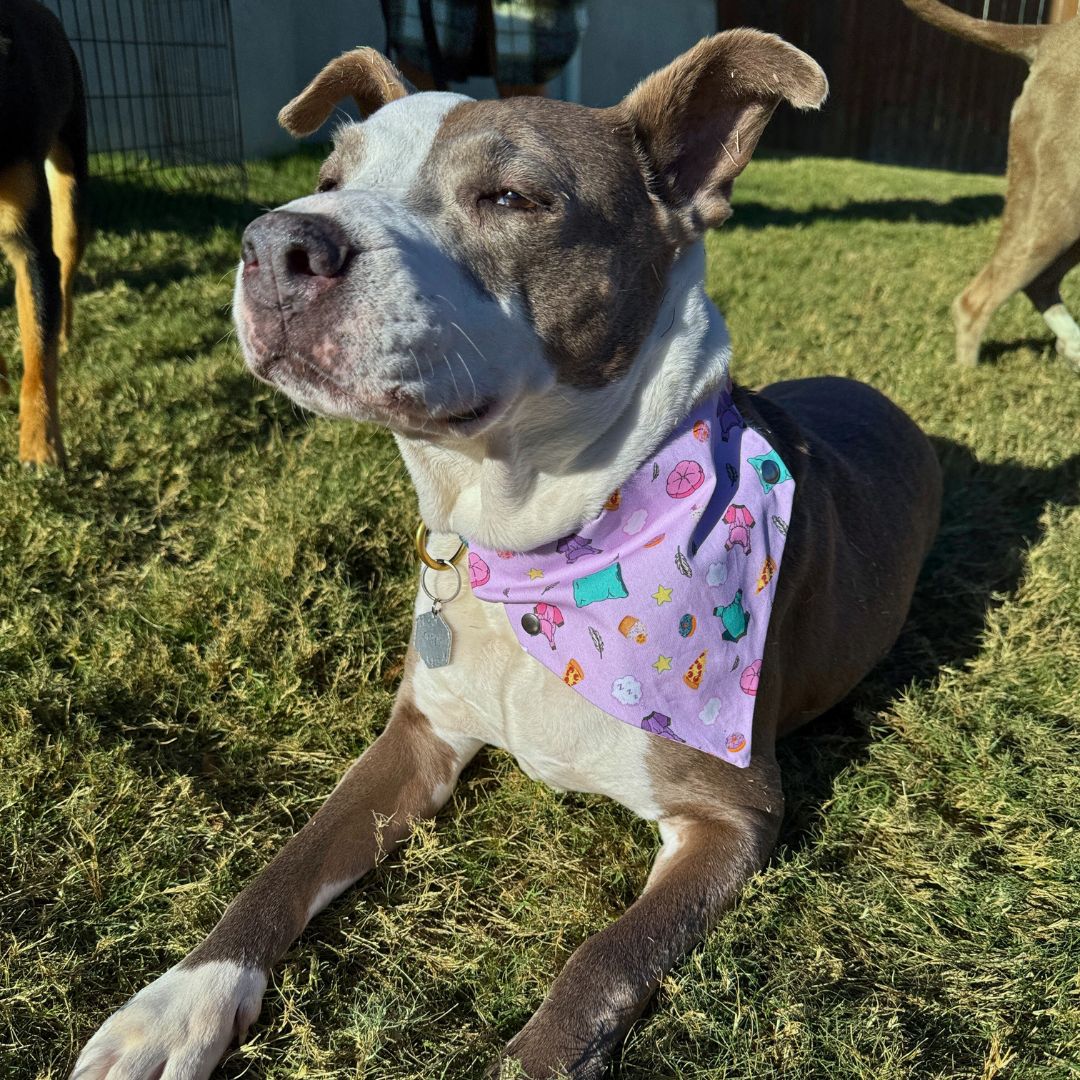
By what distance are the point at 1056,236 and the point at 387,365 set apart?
15.3 ft

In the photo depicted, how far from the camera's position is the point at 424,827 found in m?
2.33

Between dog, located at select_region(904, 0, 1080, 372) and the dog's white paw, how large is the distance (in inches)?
197

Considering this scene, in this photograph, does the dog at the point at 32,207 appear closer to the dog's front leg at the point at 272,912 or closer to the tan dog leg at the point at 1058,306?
the dog's front leg at the point at 272,912

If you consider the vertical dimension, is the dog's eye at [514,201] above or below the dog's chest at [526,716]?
above

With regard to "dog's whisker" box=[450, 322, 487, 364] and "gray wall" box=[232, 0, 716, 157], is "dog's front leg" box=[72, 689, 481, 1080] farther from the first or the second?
"gray wall" box=[232, 0, 716, 157]

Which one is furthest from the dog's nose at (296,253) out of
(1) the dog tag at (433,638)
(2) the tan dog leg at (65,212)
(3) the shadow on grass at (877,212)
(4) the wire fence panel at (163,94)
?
(3) the shadow on grass at (877,212)

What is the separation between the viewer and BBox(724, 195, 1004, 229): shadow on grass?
9344mm

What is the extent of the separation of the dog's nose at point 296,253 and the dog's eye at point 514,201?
40 cm

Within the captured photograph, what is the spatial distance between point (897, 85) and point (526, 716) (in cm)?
1677

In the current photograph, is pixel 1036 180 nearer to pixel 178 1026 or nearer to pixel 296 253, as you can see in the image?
pixel 296 253

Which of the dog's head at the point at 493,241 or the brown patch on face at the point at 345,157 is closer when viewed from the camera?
the dog's head at the point at 493,241

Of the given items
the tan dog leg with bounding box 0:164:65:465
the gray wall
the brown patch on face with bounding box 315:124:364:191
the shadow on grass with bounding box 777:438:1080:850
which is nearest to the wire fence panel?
the gray wall

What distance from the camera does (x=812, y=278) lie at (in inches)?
282

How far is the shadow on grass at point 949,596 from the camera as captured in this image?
103 inches
